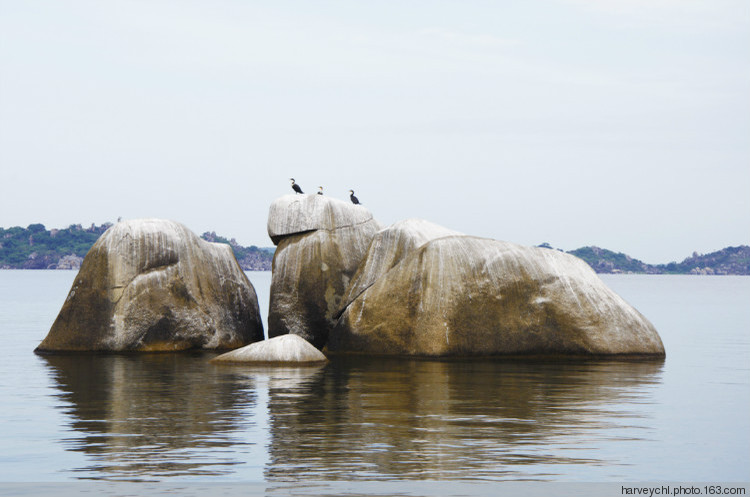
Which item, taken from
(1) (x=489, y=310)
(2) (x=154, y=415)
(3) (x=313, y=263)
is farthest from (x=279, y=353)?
(2) (x=154, y=415)

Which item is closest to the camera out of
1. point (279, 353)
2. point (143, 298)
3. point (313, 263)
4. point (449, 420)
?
point (449, 420)

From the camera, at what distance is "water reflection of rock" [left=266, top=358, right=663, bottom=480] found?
10.9 m

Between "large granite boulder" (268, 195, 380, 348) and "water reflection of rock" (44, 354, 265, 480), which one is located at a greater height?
"large granite boulder" (268, 195, 380, 348)

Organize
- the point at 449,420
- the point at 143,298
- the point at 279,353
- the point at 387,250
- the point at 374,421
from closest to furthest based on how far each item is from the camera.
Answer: the point at 374,421 → the point at 449,420 → the point at 279,353 → the point at 143,298 → the point at 387,250

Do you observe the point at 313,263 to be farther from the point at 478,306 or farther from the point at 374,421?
the point at 374,421

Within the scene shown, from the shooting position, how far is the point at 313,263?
2786 centimetres

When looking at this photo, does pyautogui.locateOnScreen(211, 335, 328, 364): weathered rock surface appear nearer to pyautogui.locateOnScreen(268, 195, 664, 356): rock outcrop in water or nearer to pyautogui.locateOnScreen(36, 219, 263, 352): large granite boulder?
pyautogui.locateOnScreen(268, 195, 664, 356): rock outcrop in water

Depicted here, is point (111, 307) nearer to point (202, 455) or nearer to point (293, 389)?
point (293, 389)

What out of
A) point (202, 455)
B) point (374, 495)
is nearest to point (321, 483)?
point (374, 495)

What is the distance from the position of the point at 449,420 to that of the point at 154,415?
433cm

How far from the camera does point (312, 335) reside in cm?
2783

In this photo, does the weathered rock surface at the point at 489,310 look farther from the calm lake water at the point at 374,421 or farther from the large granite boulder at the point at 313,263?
the large granite boulder at the point at 313,263

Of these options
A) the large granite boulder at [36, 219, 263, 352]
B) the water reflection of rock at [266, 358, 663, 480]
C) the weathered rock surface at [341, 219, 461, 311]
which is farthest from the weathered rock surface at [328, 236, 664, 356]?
the large granite boulder at [36, 219, 263, 352]

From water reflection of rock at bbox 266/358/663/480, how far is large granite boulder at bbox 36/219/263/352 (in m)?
5.70
